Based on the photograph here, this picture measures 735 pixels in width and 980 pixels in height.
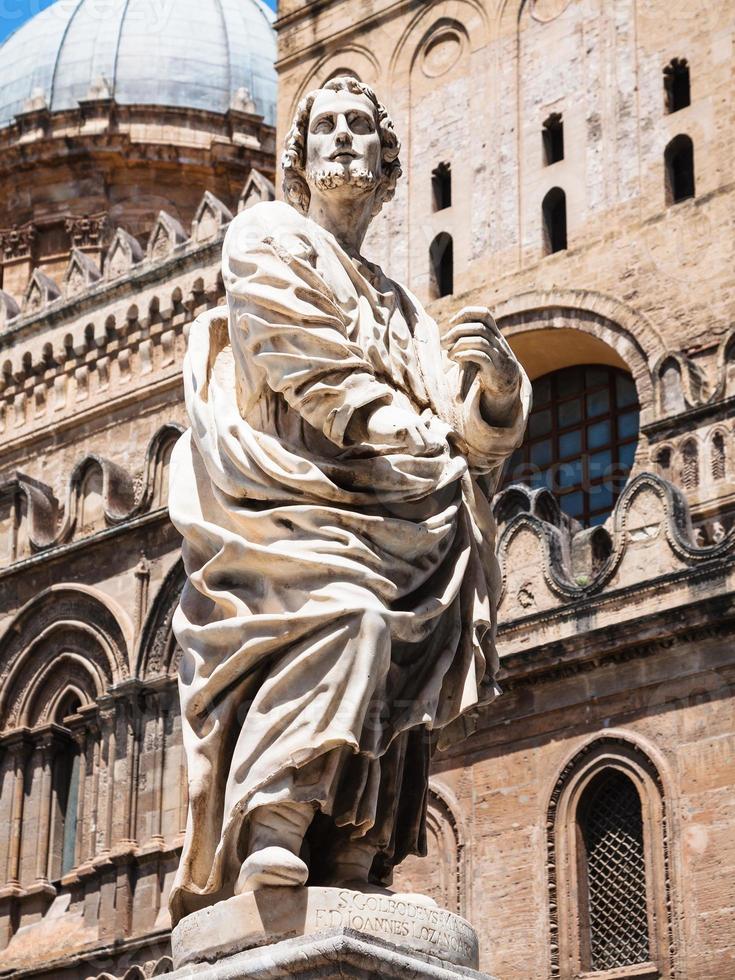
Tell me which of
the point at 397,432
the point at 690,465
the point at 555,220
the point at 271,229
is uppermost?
the point at 555,220

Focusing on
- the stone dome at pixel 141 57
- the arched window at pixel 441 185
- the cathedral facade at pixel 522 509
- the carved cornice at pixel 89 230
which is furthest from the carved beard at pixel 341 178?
the stone dome at pixel 141 57

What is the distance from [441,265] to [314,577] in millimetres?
17682

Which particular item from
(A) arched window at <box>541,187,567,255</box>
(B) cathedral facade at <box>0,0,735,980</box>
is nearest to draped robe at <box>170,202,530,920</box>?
(B) cathedral facade at <box>0,0,735,980</box>

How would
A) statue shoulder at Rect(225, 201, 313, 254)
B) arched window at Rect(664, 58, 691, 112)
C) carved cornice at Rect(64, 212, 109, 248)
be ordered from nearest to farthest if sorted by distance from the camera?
statue shoulder at Rect(225, 201, 313, 254) → arched window at Rect(664, 58, 691, 112) → carved cornice at Rect(64, 212, 109, 248)

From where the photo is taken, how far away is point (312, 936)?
398cm

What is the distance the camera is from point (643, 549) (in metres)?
15.4

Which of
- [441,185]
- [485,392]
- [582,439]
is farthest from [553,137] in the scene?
[485,392]

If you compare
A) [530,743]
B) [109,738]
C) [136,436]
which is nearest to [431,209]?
[136,436]

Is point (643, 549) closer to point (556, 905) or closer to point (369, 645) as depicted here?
point (556, 905)

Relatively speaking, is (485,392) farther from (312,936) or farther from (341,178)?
(312,936)

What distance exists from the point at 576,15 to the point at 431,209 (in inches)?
94.7

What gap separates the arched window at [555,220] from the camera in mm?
20938

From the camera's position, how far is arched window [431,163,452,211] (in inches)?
867

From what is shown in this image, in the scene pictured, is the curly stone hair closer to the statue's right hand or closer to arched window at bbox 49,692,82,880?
the statue's right hand
